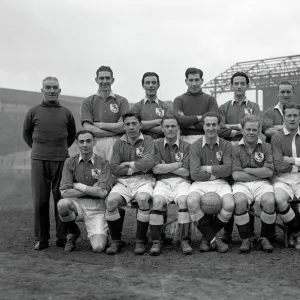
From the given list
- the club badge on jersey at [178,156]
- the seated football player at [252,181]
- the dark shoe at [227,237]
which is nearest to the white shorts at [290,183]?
the seated football player at [252,181]

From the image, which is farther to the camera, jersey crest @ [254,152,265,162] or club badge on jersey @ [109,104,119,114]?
club badge on jersey @ [109,104,119,114]

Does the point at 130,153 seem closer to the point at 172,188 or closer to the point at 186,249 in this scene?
the point at 172,188

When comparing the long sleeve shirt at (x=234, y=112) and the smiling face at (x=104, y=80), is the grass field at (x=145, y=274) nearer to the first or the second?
the long sleeve shirt at (x=234, y=112)

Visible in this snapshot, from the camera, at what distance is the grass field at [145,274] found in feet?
11.5

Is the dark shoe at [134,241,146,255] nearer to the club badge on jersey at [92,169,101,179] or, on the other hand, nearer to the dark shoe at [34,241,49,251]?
the club badge on jersey at [92,169,101,179]

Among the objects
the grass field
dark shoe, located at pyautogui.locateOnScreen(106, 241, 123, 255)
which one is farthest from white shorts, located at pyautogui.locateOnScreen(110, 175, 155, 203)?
the grass field

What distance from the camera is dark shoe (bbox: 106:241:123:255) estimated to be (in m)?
5.16

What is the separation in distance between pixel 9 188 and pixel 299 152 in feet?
42.0

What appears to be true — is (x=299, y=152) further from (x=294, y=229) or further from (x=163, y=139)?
(x=163, y=139)

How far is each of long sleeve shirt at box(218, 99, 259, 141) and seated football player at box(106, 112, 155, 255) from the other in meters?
1.07

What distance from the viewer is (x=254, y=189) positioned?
5.32 meters

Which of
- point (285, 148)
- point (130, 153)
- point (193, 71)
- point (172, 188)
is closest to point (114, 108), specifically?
point (130, 153)

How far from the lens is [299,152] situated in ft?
17.9

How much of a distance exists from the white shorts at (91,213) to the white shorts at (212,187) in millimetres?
1210
